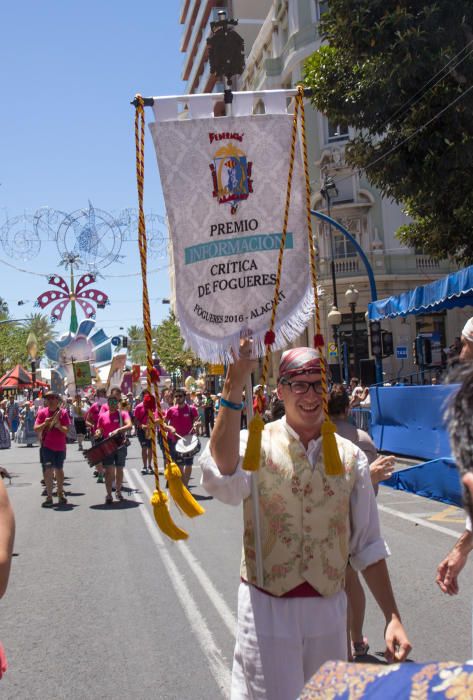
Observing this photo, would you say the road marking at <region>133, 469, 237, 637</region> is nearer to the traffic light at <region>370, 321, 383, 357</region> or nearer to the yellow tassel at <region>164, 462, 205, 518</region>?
the yellow tassel at <region>164, 462, 205, 518</region>

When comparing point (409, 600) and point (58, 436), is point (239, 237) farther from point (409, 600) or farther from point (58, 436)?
point (58, 436)

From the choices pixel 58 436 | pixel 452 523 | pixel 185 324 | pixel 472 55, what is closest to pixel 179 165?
pixel 185 324

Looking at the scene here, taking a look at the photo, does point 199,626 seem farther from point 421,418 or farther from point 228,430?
point 421,418

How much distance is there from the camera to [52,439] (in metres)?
14.3

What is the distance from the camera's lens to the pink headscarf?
330 centimetres

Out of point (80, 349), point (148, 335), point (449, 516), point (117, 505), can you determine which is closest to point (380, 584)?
point (148, 335)

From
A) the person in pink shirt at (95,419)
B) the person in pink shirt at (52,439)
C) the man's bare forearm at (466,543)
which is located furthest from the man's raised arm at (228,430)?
the person in pink shirt at (95,419)

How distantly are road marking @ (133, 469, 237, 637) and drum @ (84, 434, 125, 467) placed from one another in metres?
4.19

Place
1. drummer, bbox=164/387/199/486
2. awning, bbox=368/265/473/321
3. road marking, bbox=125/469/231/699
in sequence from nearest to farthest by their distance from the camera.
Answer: road marking, bbox=125/469/231/699, awning, bbox=368/265/473/321, drummer, bbox=164/387/199/486

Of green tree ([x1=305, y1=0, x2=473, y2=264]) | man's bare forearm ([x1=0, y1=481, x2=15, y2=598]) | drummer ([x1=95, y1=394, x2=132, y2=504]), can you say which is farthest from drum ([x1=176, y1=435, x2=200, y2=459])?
man's bare forearm ([x1=0, y1=481, x2=15, y2=598])

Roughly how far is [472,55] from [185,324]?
505 inches

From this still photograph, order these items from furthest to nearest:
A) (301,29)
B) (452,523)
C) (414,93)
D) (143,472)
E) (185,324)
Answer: (301,29)
(143,472)
(414,93)
(452,523)
(185,324)

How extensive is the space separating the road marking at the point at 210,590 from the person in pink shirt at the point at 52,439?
4.79 metres

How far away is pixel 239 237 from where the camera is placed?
3.63m
